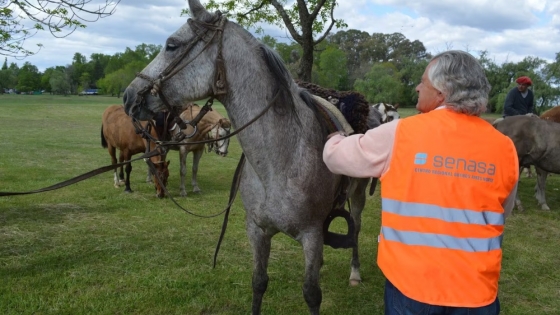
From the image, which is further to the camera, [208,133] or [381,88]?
[381,88]

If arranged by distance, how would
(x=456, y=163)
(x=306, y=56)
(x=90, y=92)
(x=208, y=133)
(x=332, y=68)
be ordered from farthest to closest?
(x=90, y=92) → (x=332, y=68) → (x=306, y=56) → (x=208, y=133) → (x=456, y=163)

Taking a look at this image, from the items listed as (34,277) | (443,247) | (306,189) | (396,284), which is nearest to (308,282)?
(306,189)

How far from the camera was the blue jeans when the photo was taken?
67.2 inches

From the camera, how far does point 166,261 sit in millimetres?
5047

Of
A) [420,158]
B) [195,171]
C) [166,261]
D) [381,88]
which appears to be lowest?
[166,261]

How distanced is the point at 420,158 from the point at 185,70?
148 cm

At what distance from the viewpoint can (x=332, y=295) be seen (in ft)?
14.0

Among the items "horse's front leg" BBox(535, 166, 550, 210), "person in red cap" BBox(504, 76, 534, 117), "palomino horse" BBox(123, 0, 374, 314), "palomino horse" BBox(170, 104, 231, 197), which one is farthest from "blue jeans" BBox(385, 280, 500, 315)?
"person in red cap" BBox(504, 76, 534, 117)

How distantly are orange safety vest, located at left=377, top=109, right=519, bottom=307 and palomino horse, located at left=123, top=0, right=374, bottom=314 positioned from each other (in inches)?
42.3

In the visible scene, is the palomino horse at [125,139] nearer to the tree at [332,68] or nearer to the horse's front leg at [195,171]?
the horse's front leg at [195,171]

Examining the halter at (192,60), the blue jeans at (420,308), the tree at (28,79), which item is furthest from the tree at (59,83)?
the blue jeans at (420,308)

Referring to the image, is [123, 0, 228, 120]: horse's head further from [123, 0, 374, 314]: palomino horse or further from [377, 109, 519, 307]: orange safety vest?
[377, 109, 519, 307]: orange safety vest

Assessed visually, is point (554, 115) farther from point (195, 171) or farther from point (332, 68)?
point (332, 68)

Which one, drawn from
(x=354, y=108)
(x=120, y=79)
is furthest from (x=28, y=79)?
(x=354, y=108)
